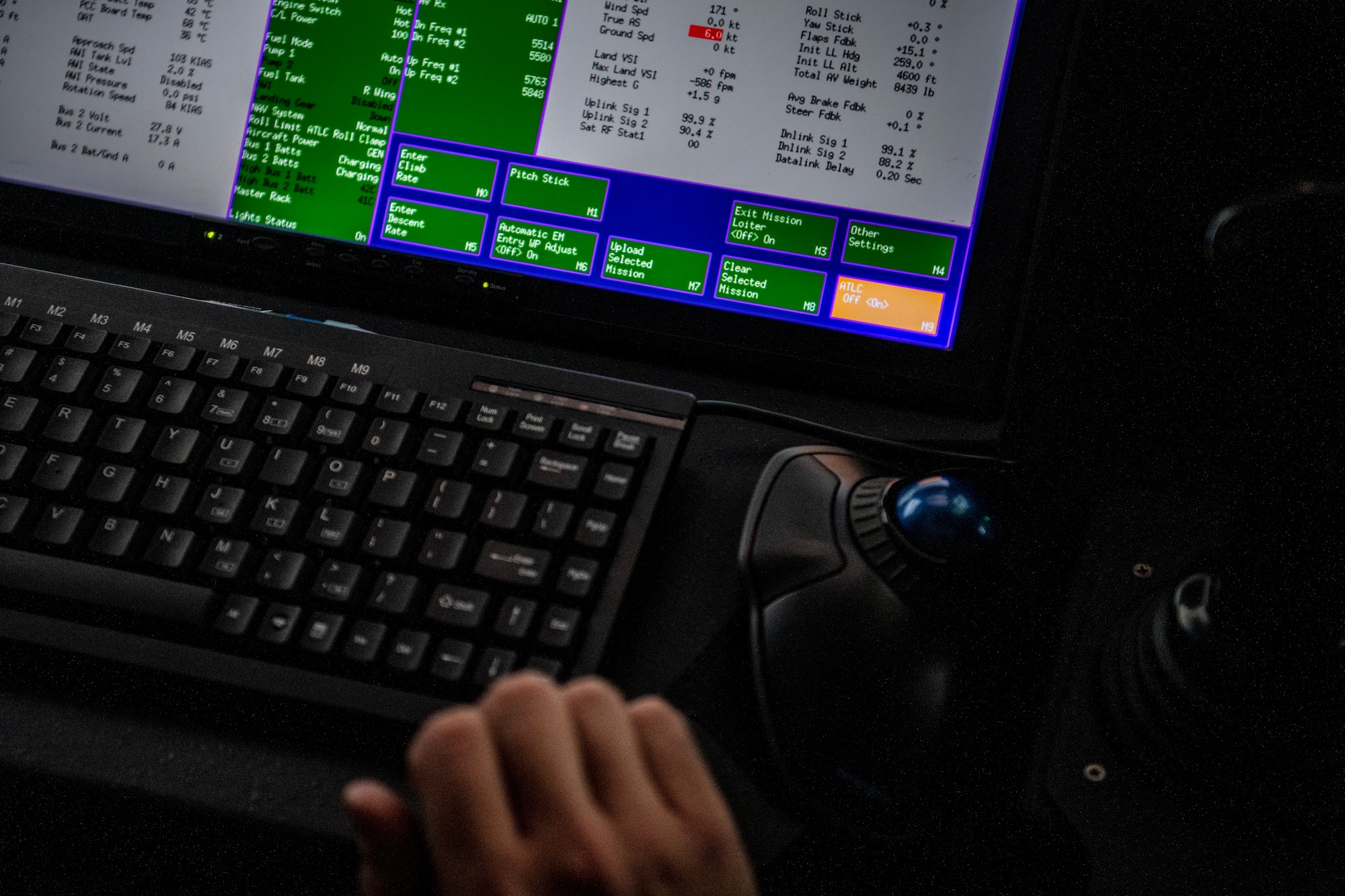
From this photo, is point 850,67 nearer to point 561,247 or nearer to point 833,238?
point 833,238

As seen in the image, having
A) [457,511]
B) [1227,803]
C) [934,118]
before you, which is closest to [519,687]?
[457,511]

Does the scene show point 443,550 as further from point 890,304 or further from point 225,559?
point 890,304

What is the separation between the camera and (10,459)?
0.50 m

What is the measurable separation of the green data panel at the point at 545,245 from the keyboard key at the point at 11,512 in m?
0.31

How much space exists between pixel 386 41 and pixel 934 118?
0.37m

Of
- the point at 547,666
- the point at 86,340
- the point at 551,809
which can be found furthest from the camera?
the point at 86,340

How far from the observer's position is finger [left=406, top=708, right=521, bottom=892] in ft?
0.99

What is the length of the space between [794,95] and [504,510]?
329mm

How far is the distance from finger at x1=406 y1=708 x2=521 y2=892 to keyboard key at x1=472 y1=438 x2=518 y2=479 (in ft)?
0.62

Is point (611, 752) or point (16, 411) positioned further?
point (16, 411)

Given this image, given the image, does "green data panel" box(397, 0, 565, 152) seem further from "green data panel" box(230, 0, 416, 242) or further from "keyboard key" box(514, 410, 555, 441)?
"keyboard key" box(514, 410, 555, 441)

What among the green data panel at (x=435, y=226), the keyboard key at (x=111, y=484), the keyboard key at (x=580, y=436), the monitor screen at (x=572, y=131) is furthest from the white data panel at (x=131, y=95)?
the keyboard key at (x=580, y=436)

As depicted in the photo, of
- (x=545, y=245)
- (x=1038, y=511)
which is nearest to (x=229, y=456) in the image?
(x=545, y=245)

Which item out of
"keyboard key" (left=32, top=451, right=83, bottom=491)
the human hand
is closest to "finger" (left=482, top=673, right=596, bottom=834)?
the human hand
